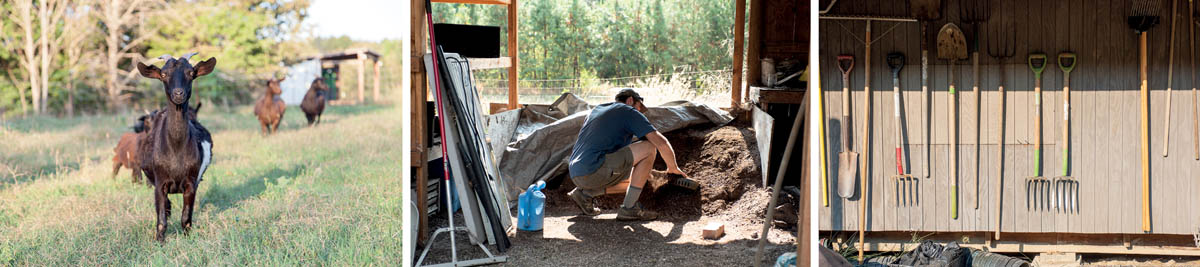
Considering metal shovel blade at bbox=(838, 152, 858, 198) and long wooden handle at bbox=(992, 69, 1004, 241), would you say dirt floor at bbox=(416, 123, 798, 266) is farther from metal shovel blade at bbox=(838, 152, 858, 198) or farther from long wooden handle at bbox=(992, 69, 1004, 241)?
long wooden handle at bbox=(992, 69, 1004, 241)

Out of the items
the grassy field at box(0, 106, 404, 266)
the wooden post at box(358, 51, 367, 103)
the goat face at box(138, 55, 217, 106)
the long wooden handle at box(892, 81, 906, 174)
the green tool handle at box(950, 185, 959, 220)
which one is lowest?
the grassy field at box(0, 106, 404, 266)

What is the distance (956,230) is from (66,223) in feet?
20.7

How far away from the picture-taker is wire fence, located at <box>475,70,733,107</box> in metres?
9.77

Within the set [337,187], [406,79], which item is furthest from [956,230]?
[337,187]

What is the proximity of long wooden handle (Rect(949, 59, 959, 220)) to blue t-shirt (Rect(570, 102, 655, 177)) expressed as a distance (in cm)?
200

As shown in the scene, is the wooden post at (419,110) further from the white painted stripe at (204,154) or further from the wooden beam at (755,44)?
the wooden beam at (755,44)

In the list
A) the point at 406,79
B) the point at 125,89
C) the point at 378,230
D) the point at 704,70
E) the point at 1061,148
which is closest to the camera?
the point at 406,79

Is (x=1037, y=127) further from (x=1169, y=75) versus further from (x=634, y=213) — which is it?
(x=634, y=213)

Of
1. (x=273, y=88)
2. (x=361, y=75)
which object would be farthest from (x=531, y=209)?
(x=361, y=75)

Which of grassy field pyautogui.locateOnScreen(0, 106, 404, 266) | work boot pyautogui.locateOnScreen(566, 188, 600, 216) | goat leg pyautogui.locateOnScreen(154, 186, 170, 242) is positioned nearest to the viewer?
grassy field pyautogui.locateOnScreen(0, 106, 404, 266)

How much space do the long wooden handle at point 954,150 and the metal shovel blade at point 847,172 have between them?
0.51 metres

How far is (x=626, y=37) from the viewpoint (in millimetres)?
11695

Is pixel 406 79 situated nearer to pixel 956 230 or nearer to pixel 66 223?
pixel 956 230

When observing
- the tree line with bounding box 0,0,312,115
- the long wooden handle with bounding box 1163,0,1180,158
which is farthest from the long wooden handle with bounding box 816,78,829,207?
the tree line with bounding box 0,0,312,115
